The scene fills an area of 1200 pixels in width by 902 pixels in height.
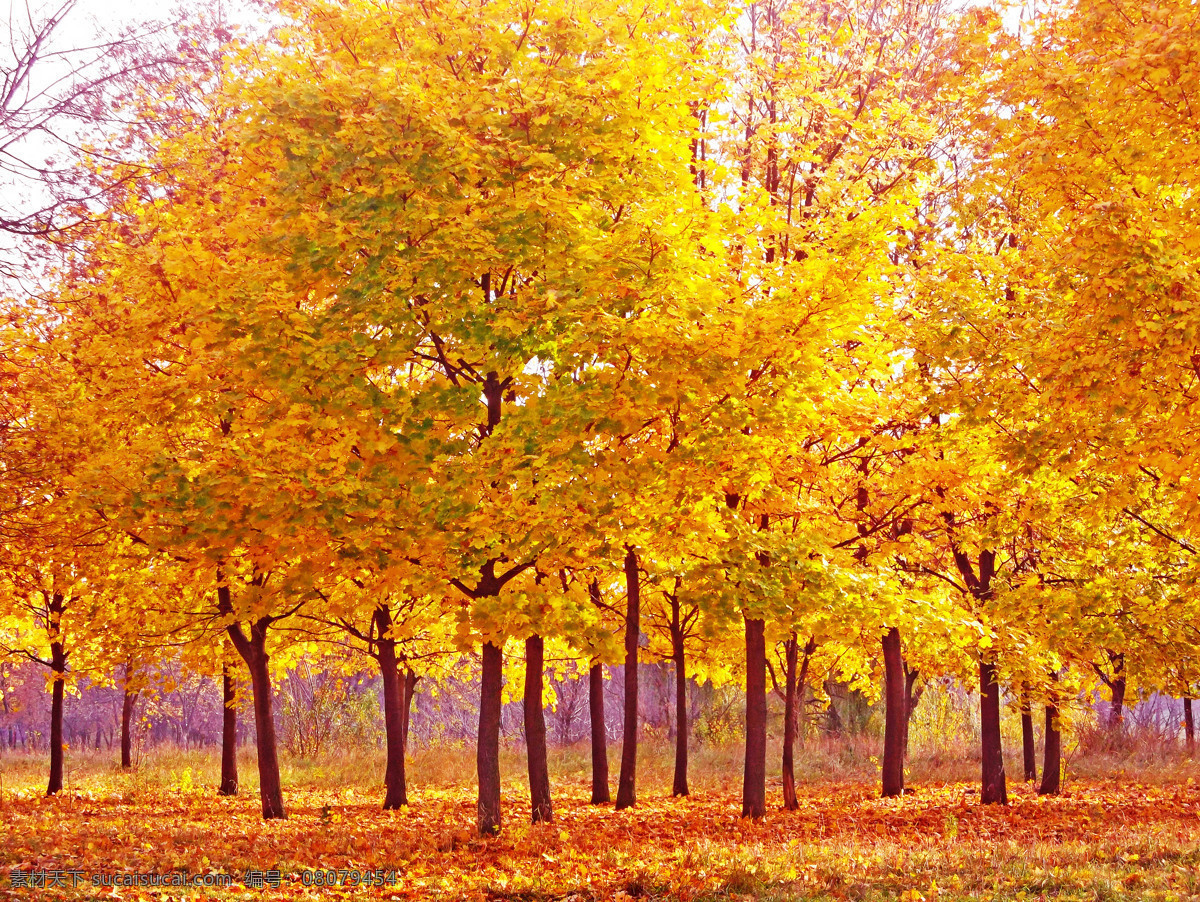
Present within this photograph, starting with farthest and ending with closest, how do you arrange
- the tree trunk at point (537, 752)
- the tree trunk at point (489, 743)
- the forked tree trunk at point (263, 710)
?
1. the forked tree trunk at point (263, 710)
2. the tree trunk at point (537, 752)
3. the tree trunk at point (489, 743)

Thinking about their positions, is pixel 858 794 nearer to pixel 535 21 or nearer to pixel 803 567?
pixel 803 567

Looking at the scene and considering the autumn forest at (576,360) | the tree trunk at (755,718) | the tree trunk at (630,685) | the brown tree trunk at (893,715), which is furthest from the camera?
the brown tree trunk at (893,715)

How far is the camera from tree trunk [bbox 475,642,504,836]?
12.9m

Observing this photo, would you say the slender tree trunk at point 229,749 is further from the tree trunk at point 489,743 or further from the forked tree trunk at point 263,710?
the tree trunk at point 489,743

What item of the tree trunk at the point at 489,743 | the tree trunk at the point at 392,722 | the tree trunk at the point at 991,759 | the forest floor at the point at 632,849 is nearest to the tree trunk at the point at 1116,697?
the forest floor at the point at 632,849

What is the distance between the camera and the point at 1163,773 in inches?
944

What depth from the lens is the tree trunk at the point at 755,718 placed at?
50.1 ft

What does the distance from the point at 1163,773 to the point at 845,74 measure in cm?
1928


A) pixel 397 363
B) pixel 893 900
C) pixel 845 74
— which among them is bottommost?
pixel 893 900

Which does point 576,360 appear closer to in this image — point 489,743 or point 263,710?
point 489,743

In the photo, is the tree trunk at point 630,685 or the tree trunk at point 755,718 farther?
the tree trunk at point 630,685

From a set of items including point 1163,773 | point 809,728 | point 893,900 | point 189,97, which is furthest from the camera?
point 809,728

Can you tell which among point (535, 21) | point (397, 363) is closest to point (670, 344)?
point (397, 363)

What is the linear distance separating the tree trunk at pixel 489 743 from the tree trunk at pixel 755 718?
4.23 m
